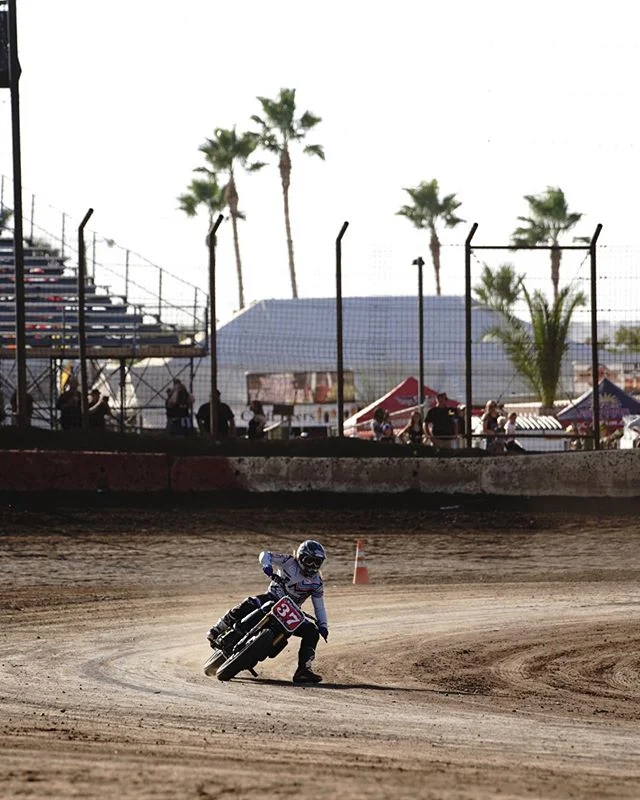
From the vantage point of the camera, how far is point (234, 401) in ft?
142

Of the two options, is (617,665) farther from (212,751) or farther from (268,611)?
(212,751)

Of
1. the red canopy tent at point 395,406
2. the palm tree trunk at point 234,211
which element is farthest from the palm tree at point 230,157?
the red canopy tent at point 395,406

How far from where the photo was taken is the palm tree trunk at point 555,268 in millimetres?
24953

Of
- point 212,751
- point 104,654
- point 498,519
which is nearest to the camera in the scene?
point 212,751

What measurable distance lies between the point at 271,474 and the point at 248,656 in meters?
11.6

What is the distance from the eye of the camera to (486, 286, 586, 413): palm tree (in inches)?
1048

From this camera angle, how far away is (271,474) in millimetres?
23688

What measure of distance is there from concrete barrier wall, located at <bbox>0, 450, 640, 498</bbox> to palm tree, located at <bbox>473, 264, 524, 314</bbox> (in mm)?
3708

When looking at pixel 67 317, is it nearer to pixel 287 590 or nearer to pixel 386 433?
pixel 386 433

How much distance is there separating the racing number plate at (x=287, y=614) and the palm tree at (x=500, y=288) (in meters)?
13.7

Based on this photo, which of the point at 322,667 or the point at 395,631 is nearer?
the point at 322,667

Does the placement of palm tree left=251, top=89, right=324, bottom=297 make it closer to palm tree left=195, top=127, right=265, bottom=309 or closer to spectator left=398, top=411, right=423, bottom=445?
palm tree left=195, top=127, right=265, bottom=309

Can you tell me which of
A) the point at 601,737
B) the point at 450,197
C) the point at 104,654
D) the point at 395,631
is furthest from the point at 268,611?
the point at 450,197

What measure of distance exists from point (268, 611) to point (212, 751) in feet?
13.3
